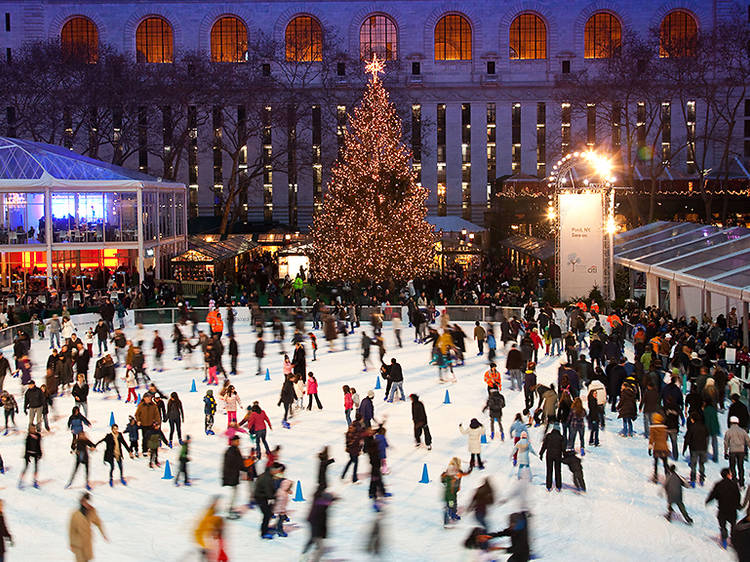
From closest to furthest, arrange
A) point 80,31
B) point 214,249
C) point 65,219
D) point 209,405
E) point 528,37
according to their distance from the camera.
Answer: point 209,405
point 65,219
point 214,249
point 80,31
point 528,37

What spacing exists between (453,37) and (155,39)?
21.1 meters

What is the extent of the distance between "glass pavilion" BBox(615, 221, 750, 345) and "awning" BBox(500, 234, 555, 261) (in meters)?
3.45

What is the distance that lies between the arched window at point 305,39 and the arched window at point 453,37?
27.6 ft

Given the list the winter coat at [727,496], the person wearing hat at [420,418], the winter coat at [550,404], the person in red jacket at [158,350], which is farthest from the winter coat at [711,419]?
the person in red jacket at [158,350]

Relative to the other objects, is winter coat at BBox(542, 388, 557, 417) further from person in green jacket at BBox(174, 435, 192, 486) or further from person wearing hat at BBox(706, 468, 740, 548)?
person in green jacket at BBox(174, 435, 192, 486)

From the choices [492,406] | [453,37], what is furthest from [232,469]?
[453,37]

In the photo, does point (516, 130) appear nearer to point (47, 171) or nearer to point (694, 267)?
point (47, 171)

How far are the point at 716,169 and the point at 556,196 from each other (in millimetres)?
35401

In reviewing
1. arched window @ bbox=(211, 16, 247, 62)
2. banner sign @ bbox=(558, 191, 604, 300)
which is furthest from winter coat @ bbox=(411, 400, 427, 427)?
arched window @ bbox=(211, 16, 247, 62)

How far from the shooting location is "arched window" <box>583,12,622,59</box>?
6994 cm

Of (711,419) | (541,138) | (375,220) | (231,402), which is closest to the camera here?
(711,419)

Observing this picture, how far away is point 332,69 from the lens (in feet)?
220

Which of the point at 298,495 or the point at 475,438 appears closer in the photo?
the point at 298,495

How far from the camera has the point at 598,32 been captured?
70.2 metres
